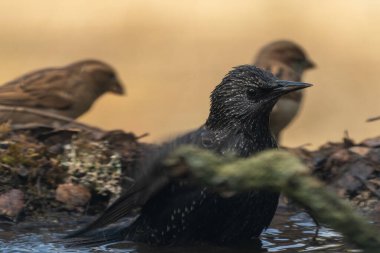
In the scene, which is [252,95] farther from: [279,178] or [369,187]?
[279,178]

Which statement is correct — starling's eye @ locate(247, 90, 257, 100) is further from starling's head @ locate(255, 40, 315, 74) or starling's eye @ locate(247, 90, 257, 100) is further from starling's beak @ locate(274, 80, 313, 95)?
starling's head @ locate(255, 40, 315, 74)

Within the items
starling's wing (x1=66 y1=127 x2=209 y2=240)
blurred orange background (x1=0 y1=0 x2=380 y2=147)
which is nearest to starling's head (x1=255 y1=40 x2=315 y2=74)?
blurred orange background (x1=0 y1=0 x2=380 y2=147)

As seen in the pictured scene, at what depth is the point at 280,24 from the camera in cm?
1880

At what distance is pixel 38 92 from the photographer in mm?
11234

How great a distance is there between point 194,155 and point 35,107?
238 inches

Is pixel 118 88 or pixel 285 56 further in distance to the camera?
pixel 285 56

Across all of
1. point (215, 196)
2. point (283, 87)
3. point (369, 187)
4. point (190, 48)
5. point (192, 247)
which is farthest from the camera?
point (190, 48)

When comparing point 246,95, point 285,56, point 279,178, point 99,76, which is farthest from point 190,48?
point 279,178

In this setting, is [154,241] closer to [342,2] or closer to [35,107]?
[35,107]

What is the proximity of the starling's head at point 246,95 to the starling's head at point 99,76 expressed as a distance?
4.72m

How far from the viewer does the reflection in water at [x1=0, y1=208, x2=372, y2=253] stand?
7109 millimetres

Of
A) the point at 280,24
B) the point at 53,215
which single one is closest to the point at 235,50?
the point at 280,24

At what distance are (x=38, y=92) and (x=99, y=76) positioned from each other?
4.33 ft

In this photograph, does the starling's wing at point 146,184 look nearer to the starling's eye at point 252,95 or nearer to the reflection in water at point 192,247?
the reflection in water at point 192,247
